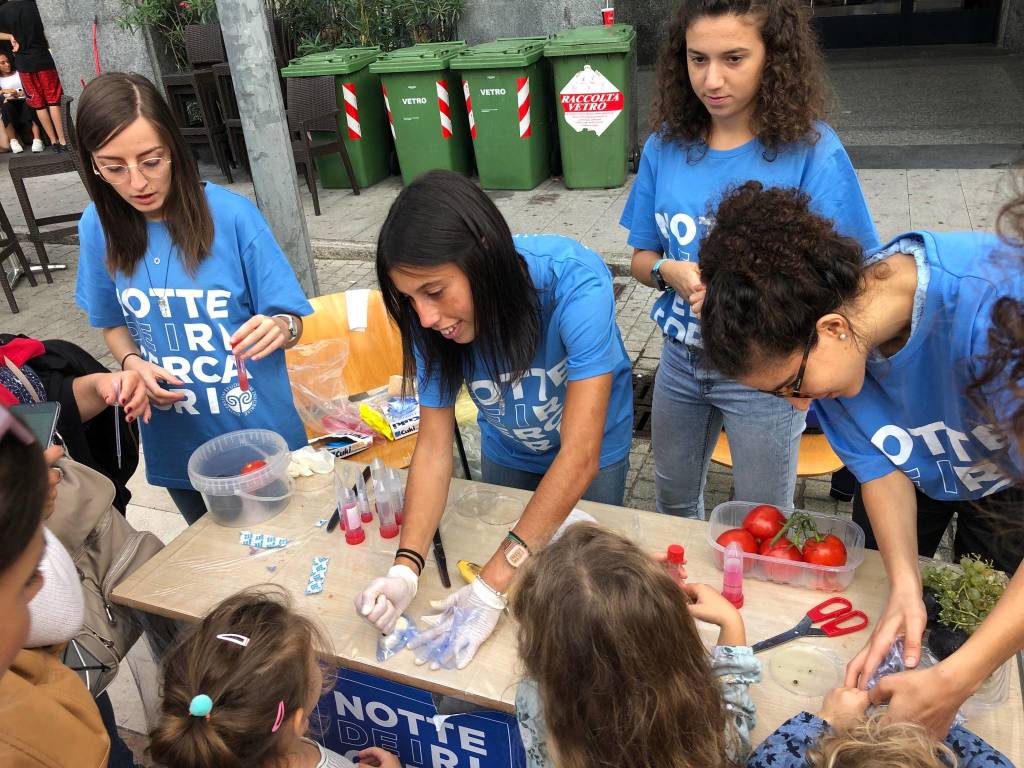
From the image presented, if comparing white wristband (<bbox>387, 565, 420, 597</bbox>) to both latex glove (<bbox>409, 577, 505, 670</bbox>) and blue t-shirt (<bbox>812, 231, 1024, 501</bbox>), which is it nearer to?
latex glove (<bbox>409, 577, 505, 670</bbox>)

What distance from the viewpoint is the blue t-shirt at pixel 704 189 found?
86.9 inches

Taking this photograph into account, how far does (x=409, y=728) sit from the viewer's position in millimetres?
2111

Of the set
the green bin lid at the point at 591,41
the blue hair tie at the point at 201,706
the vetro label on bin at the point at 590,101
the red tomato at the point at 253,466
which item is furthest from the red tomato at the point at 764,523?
the vetro label on bin at the point at 590,101

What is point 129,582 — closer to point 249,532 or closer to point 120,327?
point 249,532

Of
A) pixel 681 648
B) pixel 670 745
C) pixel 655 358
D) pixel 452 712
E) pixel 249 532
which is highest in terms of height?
pixel 681 648

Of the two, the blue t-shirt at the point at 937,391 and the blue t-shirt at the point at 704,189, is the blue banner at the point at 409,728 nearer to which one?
the blue t-shirt at the point at 937,391

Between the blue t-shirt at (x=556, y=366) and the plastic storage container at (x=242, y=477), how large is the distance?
1.81ft

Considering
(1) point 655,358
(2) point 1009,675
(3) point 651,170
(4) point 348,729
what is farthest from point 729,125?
(1) point 655,358

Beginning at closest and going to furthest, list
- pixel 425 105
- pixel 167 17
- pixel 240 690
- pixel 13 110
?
pixel 240 690
pixel 425 105
pixel 167 17
pixel 13 110

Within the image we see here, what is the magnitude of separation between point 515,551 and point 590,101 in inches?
218

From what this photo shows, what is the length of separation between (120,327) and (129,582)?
92cm

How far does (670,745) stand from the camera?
1.34m

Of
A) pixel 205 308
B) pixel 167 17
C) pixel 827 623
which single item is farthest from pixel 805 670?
pixel 167 17

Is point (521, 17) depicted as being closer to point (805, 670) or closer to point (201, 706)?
point (805, 670)
